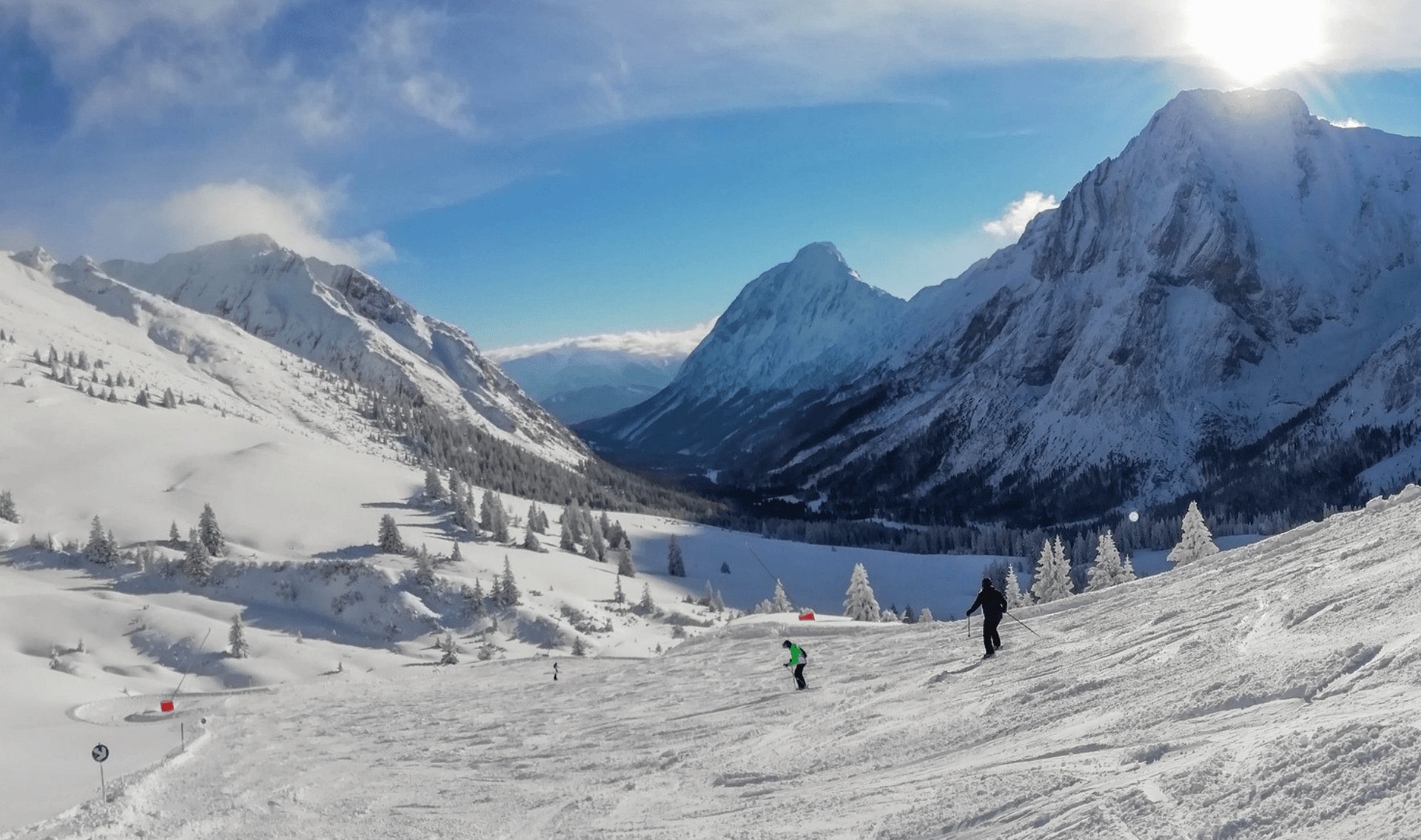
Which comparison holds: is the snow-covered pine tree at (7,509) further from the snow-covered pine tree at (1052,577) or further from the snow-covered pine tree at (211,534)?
the snow-covered pine tree at (1052,577)

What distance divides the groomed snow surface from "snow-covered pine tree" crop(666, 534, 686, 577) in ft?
274

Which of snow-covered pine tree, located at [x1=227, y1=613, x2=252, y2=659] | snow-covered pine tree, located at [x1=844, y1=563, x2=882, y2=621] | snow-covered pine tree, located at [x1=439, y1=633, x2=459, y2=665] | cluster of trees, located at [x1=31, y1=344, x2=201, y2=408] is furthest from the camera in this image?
cluster of trees, located at [x1=31, y1=344, x2=201, y2=408]

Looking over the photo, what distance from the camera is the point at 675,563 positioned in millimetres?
114000

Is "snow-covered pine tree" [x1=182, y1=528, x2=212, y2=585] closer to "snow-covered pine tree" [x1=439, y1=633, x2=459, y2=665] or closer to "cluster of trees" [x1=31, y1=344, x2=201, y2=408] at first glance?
"snow-covered pine tree" [x1=439, y1=633, x2=459, y2=665]

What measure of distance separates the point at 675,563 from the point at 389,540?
40.7 meters

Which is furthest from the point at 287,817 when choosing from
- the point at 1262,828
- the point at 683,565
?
the point at 683,565

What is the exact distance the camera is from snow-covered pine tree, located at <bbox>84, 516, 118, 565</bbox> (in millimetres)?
73500

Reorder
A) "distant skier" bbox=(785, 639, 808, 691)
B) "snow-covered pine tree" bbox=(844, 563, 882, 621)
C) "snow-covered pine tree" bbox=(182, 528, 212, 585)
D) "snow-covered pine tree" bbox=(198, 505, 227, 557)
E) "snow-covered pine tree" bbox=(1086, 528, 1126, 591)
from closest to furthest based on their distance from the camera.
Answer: "distant skier" bbox=(785, 639, 808, 691) < "snow-covered pine tree" bbox=(1086, 528, 1126, 591) < "snow-covered pine tree" bbox=(844, 563, 882, 621) < "snow-covered pine tree" bbox=(182, 528, 212, 585) < "snow-covered pine tree" bbox=(198, 505, 227, 557)

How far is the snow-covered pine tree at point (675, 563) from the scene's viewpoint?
11300 cm

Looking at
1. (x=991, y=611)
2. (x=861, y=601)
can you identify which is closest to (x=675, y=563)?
(x=861, y=601)

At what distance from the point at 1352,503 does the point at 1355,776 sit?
686 feet

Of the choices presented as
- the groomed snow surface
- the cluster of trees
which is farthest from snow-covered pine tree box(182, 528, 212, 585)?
the cluster of trees

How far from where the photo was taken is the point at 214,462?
10419 cm

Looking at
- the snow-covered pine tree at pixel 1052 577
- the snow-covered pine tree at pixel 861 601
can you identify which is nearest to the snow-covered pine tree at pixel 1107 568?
the snow-covered pine tree at pixel 1052 577
